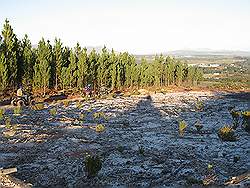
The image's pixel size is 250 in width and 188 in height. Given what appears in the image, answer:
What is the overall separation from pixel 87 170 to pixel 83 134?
6.41 meters

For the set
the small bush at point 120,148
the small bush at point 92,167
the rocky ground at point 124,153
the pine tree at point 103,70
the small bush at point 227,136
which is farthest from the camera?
the pine tree at point 103,70

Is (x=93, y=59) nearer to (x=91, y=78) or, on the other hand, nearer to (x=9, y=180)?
(x=91, y=78)

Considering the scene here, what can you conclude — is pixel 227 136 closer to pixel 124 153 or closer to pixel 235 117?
pixel 235 117

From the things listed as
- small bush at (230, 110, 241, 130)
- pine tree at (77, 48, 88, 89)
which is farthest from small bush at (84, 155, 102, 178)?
pine tree at (77, 48, 88, 89)

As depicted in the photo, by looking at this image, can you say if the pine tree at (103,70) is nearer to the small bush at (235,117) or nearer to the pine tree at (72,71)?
the pine tree at (72,71)

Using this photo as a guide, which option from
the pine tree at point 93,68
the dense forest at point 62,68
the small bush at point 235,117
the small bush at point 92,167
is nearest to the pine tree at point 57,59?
the dense forest at point 62,68

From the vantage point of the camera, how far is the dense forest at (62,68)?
39.3 meters

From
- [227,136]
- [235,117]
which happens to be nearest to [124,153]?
[227,136]

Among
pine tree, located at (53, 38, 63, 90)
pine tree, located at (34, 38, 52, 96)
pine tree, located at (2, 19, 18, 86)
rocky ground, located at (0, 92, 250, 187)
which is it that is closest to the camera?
rocky ground, located at (0, 92, 250, 187)

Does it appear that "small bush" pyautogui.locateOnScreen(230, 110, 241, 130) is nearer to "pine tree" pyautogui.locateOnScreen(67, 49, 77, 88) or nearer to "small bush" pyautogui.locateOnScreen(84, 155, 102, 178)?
"small bush" pyautogui.locateOnScreen(84, 155, 102, 178)

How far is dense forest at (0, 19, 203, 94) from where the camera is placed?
3931cm

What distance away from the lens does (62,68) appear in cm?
4616

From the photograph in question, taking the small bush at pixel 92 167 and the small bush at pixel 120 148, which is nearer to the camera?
the small bush at pixel 92 167

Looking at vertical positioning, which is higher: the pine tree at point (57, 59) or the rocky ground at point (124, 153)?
the pine tree at point (57, 59)
